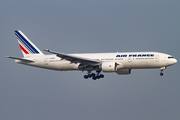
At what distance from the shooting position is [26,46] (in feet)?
235

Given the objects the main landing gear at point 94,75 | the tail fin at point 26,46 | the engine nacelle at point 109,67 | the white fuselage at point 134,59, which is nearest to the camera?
the engine nacelle at point 109,67

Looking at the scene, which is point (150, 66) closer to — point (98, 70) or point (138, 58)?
point (138, 58)

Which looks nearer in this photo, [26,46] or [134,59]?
[134,59]

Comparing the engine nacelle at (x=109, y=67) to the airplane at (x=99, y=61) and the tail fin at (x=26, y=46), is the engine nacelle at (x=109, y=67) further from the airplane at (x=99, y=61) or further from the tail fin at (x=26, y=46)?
the tail fin at (x=26, y=46)

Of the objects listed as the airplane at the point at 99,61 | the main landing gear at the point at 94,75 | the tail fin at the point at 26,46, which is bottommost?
the main landing gear at the point at 94,75

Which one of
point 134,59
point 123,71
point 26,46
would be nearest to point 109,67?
point 134,59

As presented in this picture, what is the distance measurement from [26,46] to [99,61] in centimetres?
1811

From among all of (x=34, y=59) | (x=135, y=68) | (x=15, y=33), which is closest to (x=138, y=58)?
(x=135, y=68)

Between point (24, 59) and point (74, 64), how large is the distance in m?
10.3

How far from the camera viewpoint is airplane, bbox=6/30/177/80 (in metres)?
61.2

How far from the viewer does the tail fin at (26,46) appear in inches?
2783

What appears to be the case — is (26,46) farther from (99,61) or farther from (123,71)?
(123,71)

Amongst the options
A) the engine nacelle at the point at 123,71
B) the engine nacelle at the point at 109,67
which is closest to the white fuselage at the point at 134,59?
the engine nacelle at the point at 109,67

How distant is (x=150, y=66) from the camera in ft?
202
